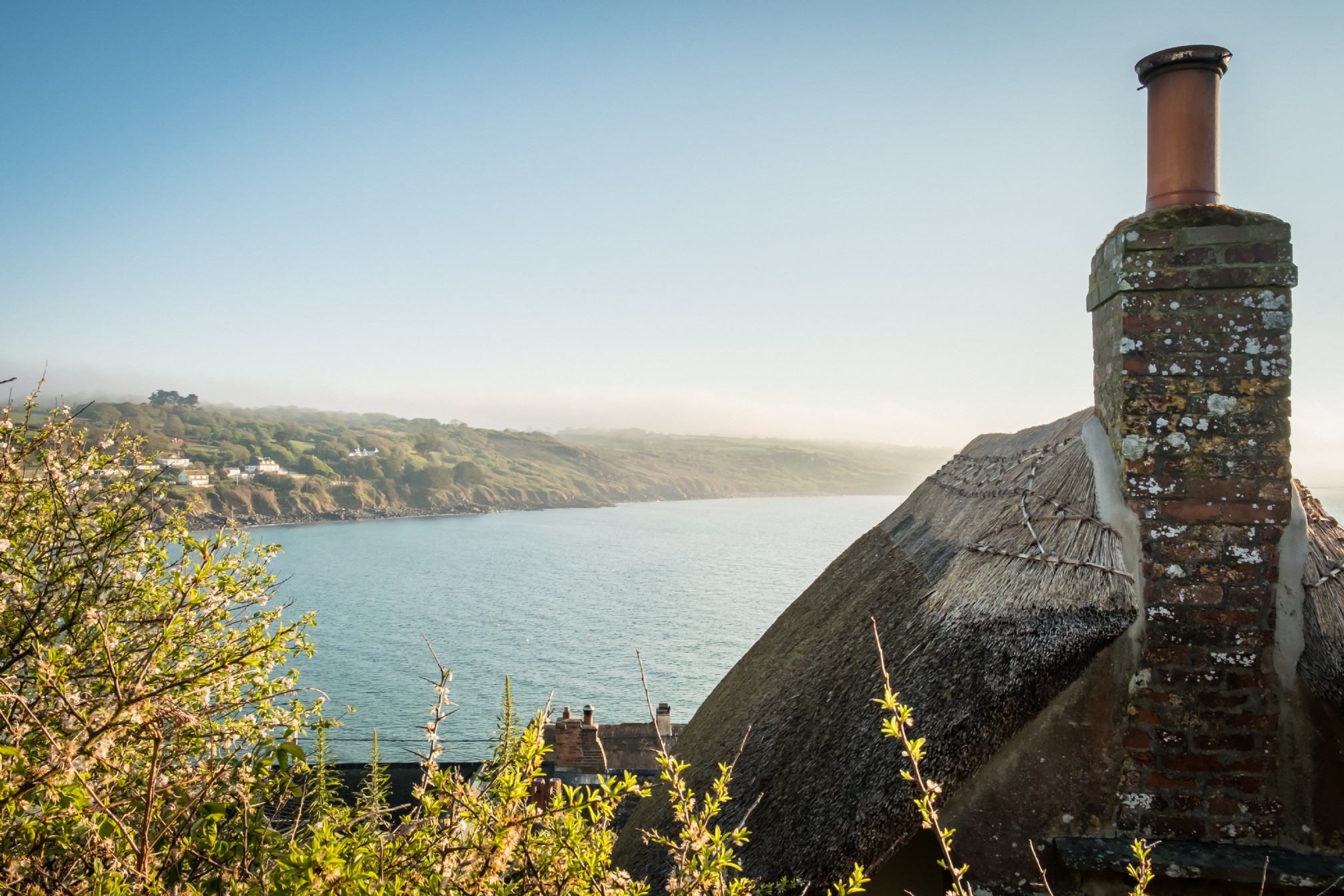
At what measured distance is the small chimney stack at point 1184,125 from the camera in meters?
3.95

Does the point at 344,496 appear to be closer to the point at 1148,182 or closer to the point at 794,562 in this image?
the point at 794,562

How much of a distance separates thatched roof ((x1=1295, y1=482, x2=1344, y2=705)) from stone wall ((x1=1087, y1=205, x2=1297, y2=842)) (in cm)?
14

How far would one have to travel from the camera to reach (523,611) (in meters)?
58.1

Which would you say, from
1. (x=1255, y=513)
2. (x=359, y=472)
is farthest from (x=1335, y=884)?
(x=359, y=472)

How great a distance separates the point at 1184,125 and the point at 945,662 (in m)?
2.95

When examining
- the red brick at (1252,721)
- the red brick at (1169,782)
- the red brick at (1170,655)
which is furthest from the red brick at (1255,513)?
the red brick at (1169,782)

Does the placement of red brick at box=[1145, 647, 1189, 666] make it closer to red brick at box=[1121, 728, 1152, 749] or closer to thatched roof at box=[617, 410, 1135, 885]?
thatched roof at box=[617, 410, 1135, 885]

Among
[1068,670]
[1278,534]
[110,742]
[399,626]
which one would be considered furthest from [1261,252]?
[399,626]

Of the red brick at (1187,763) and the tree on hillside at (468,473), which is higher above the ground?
the red brick at (1187,763)

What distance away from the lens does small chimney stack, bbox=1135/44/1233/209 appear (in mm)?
3949

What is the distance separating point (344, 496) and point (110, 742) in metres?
139

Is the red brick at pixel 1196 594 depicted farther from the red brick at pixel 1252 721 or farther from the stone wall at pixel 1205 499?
the red brick at pixel 1252 721

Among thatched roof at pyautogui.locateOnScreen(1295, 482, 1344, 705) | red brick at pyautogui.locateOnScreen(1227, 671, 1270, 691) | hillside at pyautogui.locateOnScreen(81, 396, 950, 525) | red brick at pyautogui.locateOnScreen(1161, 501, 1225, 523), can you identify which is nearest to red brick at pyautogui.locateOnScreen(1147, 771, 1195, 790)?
red brick at pyautogui.locateOnScreen(1227, 671, 1270, 691)

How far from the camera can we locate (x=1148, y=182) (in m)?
4.11
